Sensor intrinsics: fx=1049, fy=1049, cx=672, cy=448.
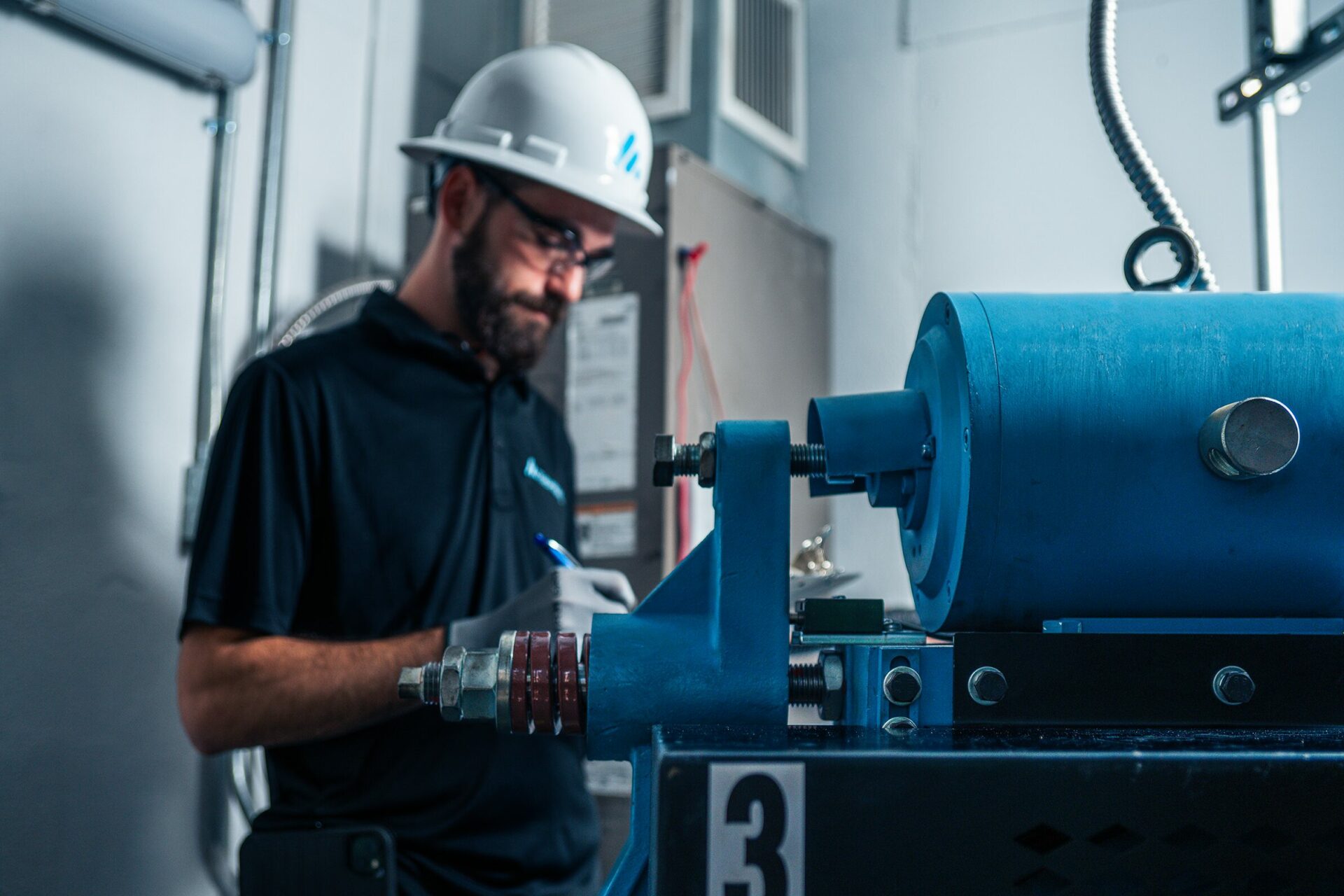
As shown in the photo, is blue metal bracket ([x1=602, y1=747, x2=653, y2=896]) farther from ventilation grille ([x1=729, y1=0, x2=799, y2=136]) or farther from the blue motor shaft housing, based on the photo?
ventilation grille ([x1=729, y1=0, x2=799, y2=136])

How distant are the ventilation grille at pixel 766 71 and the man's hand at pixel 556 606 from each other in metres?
1.32

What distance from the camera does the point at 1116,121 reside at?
27.1 inches

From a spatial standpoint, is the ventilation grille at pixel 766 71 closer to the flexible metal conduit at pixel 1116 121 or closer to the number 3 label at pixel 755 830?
the flexible metal conduit at pixel 1116 121

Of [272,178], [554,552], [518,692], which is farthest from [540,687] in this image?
[272,178]

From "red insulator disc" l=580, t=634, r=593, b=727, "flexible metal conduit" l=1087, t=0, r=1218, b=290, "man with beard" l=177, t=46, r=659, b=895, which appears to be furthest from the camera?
"man with beard" l=177, t=46, r=659, b=895

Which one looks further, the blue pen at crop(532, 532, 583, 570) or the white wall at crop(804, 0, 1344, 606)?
the white wall at crop(804, 0, 1344, 606)

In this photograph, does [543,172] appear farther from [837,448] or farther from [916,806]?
[916,806]

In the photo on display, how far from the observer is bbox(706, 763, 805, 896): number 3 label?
0.39m

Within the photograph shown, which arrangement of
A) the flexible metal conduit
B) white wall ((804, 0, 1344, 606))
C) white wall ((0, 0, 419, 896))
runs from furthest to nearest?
1. white wall ((804, 0, 1344, 606))
2. white wall ((0, 0, 419, 896))
3. the flexible metal conduit

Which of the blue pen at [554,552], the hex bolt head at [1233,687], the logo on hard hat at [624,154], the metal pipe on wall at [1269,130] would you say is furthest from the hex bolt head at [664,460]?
the logo on hard hat at [624,154]

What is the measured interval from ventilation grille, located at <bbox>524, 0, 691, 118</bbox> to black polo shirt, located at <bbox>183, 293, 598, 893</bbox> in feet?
3.31

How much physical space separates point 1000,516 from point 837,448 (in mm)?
Result: 102

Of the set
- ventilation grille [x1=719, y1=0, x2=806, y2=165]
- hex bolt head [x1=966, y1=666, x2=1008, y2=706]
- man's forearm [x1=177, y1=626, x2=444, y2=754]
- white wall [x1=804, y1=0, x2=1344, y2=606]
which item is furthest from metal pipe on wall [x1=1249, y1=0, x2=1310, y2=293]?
ventilation grille [x1=719, y1=0, x2=806, y2=165]

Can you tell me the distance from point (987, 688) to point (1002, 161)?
193 cm
